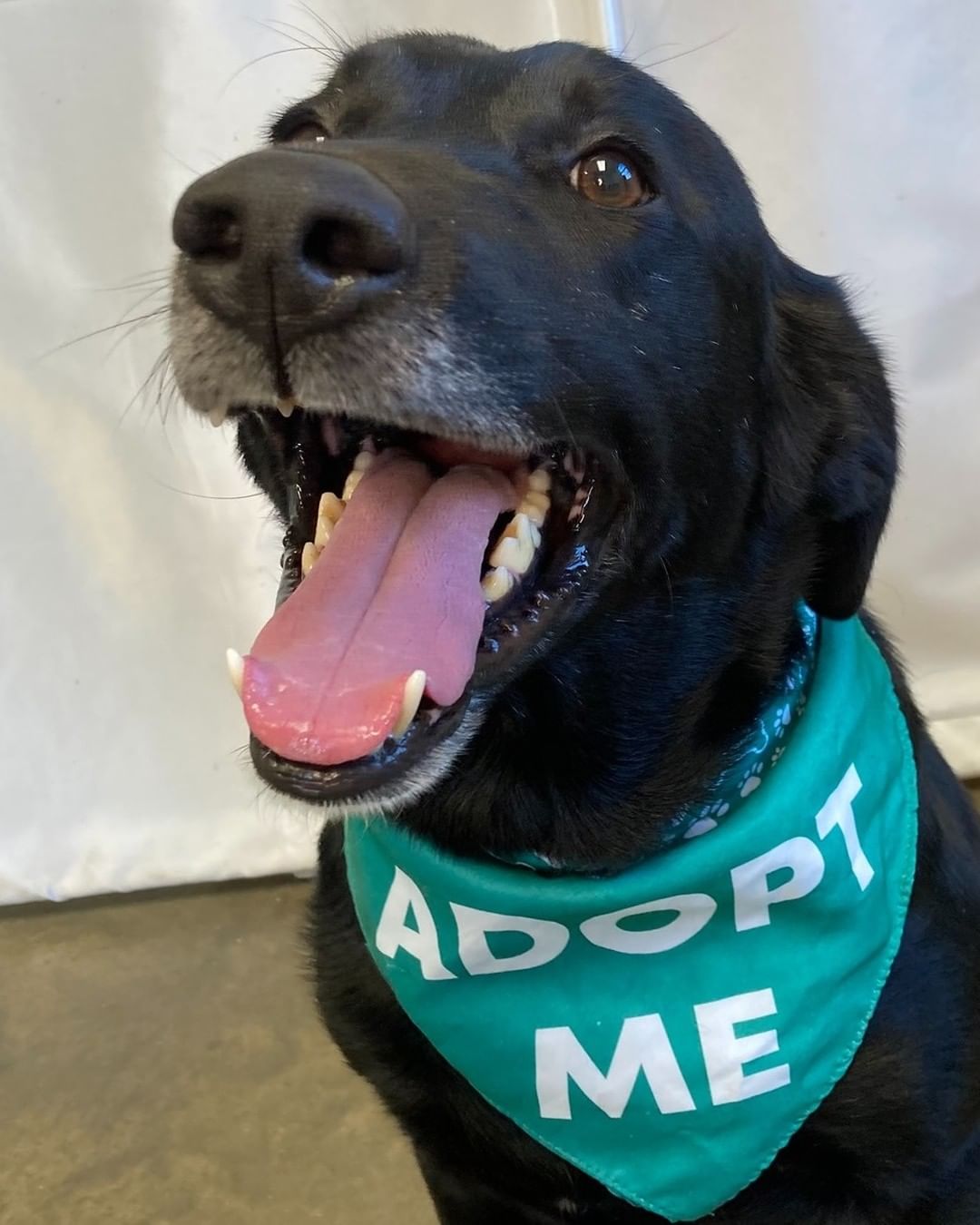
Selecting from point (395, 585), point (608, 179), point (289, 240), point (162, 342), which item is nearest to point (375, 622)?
point (395, 585)

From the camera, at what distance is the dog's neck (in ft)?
3.66

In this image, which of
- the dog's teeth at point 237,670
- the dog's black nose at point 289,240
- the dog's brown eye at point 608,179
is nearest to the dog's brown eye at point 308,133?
the dog's brown eye at point 608,179

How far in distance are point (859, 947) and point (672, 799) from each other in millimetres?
220

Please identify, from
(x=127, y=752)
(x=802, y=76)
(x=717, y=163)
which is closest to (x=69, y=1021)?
(x=127, y=752)

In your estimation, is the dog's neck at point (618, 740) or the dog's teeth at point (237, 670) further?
the dog's neck at point (618, 740)

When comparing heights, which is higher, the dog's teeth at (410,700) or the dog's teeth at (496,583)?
the dog's teeth at (496,583)

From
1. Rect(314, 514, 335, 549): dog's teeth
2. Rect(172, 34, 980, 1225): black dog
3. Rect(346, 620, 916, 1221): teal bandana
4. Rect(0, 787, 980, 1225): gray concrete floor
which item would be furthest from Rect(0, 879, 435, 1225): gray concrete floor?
Rect(314, 514, 335, 549): dog's teeth

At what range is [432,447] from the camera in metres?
1.03

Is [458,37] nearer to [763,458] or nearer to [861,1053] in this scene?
[763,458]

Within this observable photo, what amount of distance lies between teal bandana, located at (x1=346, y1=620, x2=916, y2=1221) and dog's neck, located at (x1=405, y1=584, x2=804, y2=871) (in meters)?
0.03

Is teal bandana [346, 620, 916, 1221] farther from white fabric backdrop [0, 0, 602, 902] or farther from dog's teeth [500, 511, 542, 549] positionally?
white fabric backdrop [0, 0, 602, 902]

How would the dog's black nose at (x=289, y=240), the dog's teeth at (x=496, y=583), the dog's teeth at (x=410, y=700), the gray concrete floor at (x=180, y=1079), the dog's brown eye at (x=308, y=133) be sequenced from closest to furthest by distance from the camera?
the dog's black nose at (x=289, y=240), the dog's teeth at (x=410, y=700), the dog's teeth at (x=496, y=583), the dog's brown eye at (x=308, y=133), the gray concrete floor at (x=180, y=1079)

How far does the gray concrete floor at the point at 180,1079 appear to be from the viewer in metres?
1.58

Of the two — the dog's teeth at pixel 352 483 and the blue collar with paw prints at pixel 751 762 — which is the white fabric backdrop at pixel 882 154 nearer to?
the blue collar with paw prints at pixel 751 762
